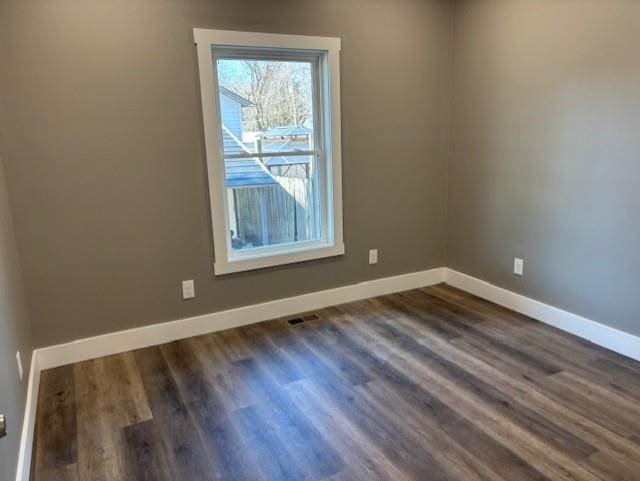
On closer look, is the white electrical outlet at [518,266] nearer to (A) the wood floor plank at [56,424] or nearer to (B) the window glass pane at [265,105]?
(B) the window glass pane at [265,105]

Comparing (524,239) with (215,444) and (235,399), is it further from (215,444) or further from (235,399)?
(215,444)

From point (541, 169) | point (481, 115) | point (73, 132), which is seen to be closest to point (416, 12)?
point (481, 115)

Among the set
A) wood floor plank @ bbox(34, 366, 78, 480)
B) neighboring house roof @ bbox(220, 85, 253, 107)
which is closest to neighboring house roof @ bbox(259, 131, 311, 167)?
neighboring house roof @ bbox(220, 85, 253, 107)

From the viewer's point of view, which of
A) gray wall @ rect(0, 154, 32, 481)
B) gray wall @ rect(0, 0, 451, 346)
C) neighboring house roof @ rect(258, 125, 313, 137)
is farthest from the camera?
neighboring house roof @ rect(258, 125, 313, 137)

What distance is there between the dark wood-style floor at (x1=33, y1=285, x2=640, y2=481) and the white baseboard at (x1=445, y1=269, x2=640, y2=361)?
8cm

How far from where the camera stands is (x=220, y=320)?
3.31 meters

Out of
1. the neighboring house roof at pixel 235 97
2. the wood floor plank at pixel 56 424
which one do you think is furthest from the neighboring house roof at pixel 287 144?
the wood floor plank at pixel 56 424

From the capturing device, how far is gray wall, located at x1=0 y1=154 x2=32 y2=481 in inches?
66.4

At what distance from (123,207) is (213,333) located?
107 cm

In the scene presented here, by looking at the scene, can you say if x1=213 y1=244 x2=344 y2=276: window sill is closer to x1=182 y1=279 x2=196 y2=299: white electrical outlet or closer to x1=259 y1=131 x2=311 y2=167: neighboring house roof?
x1=182 y1=279 x2=196 y2=299: white electrical outlet

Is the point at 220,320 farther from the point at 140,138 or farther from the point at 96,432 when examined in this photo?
the point at 140,138

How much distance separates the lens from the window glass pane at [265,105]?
10.4 feet

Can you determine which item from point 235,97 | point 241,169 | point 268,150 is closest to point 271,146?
point 268,150

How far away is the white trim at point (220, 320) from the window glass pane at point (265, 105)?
1171 mm
